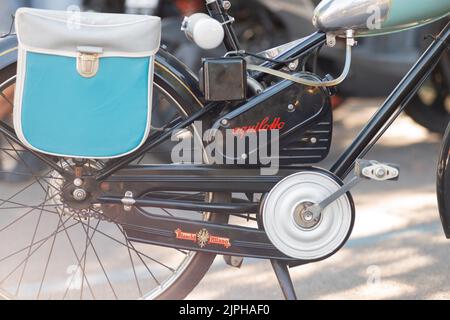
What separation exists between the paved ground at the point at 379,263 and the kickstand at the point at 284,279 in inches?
25.1

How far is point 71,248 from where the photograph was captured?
469 centimetres

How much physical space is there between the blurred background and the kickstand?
0.65m

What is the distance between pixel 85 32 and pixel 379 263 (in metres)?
2.05

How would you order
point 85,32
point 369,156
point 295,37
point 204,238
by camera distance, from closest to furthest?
point 85,32, point 204,238, point 295,37, point 369,156

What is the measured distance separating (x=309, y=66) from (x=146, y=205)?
0.91 meters

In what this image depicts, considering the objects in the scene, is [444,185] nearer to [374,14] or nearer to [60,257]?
[374,14]

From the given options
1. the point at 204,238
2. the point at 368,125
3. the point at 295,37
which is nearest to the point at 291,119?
the point at 368,125

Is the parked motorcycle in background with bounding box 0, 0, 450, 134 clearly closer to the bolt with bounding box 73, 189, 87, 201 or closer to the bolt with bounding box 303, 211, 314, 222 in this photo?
the bolt with bounding box 73, 189, 87, 201

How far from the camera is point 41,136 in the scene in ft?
11.2

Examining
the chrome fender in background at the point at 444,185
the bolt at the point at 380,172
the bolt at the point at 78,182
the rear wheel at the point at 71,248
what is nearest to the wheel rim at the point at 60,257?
the rear wheel at the point at 71,248

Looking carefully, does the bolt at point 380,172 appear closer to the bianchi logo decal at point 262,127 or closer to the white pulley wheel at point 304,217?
the white pulley wheel at point 304,217

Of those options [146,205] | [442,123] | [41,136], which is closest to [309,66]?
[146,205]

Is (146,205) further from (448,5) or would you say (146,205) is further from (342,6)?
(448,5)

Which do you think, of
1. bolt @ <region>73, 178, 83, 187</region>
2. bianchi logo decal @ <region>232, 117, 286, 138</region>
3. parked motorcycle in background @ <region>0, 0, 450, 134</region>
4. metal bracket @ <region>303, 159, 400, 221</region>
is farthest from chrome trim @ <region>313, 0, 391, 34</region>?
parked motorcycle in background @ <region>0, 0, 450, 134</region>
